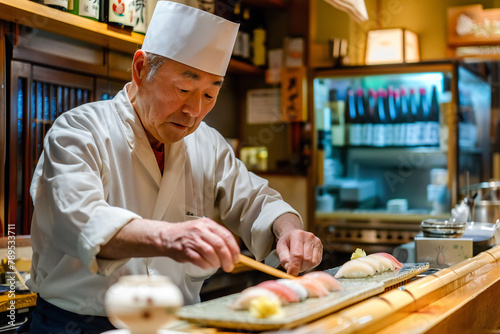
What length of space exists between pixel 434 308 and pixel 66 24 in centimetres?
225

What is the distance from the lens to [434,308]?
4.96 feet

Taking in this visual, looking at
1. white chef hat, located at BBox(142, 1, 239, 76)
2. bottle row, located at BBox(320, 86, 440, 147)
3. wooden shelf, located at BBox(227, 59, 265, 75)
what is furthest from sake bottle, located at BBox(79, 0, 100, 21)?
bottle row, located at BBox(320, 86, 440, 147)

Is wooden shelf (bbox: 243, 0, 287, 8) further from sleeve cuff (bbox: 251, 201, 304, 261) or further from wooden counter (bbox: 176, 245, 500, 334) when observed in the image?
wooden counter (bbox: 176, 245, 500, 334)

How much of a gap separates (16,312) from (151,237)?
5.04ft

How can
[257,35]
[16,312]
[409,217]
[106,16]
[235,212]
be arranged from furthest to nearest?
[257,35] → [409,217] → [106,16] → [16,312] → [235,212]

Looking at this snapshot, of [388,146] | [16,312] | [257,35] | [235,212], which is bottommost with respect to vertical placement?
[16,312]

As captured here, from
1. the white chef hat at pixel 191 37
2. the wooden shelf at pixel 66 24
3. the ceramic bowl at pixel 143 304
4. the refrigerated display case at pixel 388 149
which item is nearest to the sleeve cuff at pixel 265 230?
the white chef hat at pixel 191 37

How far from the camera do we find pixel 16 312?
254 cm

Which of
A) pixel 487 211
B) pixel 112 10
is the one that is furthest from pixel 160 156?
pixel 487 211

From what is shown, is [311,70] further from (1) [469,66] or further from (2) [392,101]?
(1) [469,66]

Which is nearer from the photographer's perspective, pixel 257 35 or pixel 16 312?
pixel 16 312

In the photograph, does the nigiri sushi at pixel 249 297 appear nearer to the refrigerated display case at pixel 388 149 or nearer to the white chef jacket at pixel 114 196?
the white chef jacket at pixel 114 196

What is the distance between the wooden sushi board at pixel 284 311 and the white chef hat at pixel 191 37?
2.95 ft

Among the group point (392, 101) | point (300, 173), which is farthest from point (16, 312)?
point (392, 101)
